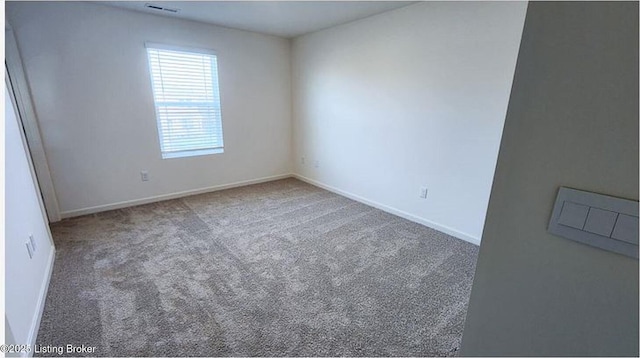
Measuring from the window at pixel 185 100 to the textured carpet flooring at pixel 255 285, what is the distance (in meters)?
1.06

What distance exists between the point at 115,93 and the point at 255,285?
109 inches

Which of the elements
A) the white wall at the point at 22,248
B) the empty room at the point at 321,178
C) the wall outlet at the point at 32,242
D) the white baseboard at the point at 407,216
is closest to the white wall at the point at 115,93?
the empty room at the point at 321,178

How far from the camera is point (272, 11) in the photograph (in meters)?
2.98

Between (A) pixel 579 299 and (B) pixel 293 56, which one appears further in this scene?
(B) pixel 293 56

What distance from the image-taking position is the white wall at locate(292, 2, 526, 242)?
93.0 inches

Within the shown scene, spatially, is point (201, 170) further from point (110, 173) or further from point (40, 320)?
point (40, 320)

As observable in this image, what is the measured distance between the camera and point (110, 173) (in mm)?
Result: 3260

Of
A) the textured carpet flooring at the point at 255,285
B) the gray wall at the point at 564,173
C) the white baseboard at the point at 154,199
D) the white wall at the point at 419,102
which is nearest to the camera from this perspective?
the gray wall at the point at 564,173

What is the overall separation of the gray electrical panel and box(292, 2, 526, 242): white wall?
82.0 inches

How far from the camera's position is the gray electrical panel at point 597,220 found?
0.52 meters

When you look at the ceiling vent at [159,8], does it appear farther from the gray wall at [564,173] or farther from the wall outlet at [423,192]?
the gray wall at [564,173]

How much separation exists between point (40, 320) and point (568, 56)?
268cm

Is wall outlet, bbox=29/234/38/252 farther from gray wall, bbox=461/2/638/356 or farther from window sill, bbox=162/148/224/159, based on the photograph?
gray wall, bbox=461/2/638/356

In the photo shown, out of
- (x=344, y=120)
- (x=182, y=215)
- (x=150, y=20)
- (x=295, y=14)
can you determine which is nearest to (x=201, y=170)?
(x=182, y=215)
